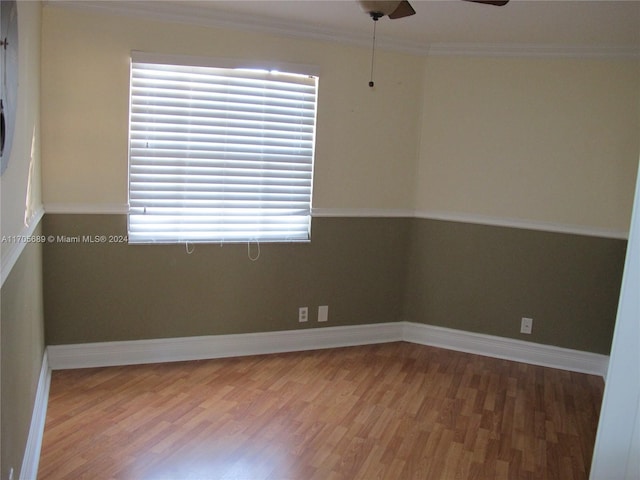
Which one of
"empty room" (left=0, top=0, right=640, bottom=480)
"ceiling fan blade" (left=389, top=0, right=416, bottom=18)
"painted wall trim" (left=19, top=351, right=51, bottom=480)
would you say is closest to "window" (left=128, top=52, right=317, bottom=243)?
"empty room" (left=0, top=0, right=640, bottom=480)

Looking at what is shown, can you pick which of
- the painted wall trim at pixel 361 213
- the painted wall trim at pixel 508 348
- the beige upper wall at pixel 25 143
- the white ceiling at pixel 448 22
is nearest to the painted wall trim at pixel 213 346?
the painted wall trim at pixel 508 348

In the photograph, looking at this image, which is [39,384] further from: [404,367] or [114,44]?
[404,367]

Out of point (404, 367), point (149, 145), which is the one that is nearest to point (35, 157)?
point (149, 145)

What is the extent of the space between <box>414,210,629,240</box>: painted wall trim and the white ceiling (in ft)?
3.95

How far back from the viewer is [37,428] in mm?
2717

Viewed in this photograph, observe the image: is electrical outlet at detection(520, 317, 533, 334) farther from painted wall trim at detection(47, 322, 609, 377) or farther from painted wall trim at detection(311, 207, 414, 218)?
painted wall trim at detection(311, 207, 414, 218)

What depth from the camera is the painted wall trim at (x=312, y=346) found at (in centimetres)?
371

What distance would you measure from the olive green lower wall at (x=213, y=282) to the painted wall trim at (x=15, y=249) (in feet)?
2.30

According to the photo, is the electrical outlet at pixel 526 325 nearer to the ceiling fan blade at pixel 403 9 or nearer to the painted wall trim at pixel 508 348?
the painted wall trim at pixel 508 348

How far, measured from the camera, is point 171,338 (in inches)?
153

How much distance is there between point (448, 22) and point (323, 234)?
1.67 meters

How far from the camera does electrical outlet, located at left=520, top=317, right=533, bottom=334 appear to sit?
4258 mm

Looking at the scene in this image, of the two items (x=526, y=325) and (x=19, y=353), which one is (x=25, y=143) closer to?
(x=19, y=353)

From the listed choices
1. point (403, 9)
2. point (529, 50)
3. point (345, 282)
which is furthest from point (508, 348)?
point (403, 9)
